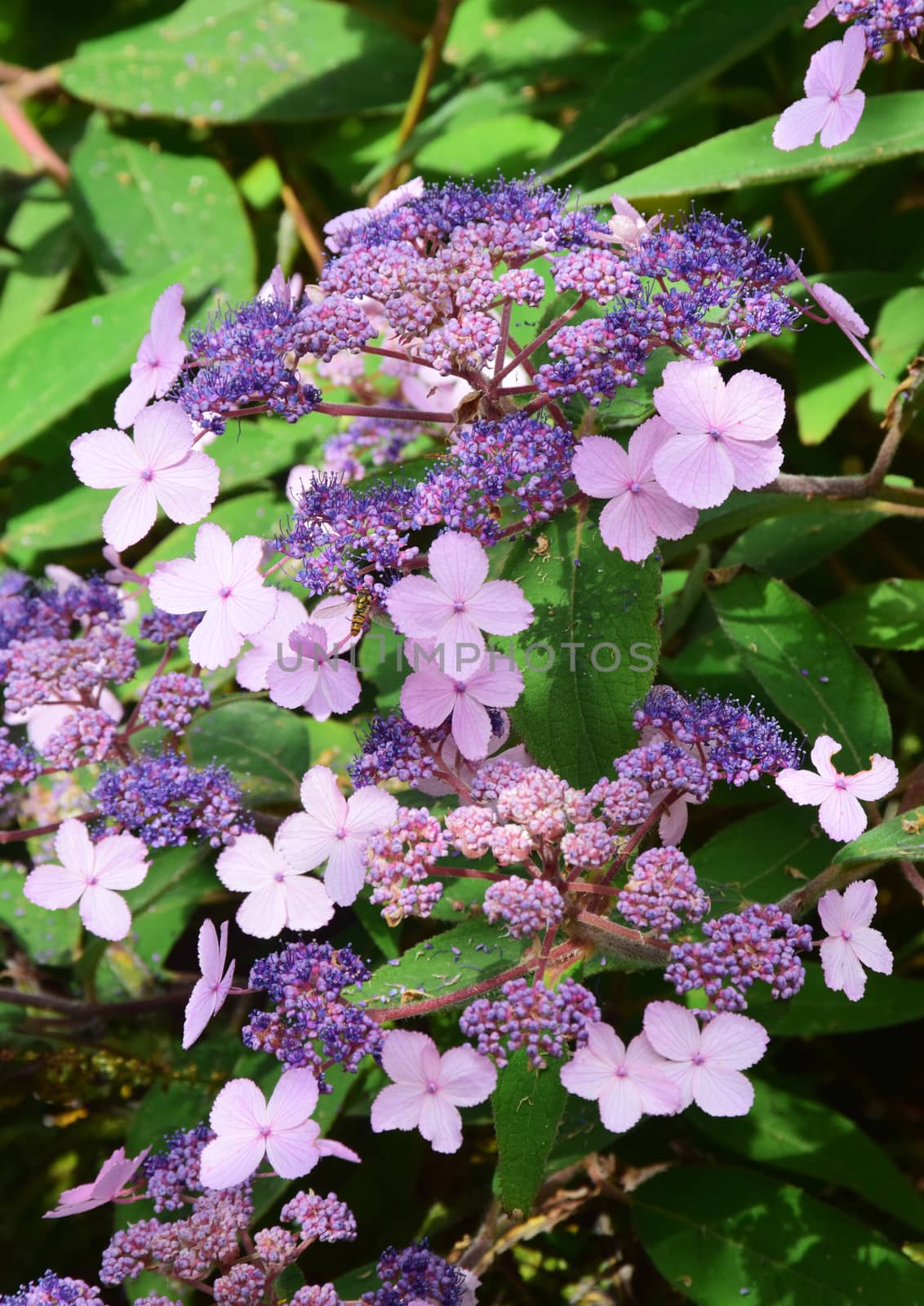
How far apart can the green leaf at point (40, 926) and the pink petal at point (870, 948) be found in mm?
1194

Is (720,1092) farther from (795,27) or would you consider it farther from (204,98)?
(204,98)

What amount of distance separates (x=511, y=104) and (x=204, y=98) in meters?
0.58

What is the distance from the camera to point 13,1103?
2.00 m

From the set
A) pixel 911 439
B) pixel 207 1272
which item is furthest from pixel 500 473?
pixel 911 439

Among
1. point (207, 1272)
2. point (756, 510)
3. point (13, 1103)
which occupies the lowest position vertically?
point (13, 1103)

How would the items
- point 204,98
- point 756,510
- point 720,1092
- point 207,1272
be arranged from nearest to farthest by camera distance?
1. point 720,1092
2. point 207,1272
3. point 756,510
4. point 204,98

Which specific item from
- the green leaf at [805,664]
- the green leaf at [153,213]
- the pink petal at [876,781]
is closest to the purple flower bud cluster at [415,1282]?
the pink petal at [876,781]

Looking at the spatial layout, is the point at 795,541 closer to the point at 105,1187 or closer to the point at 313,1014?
the point at 313,1014

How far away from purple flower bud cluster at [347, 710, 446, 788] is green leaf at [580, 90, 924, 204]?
2.53ft

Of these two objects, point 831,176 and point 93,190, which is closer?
point 831,176

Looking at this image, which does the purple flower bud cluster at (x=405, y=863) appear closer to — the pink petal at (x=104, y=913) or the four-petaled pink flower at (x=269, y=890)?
the four-petaled pink flower at (x=269, y=890)

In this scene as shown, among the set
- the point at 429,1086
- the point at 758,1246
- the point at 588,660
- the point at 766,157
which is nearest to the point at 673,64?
the point at 766,157

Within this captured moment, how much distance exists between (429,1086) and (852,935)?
42 centimetres

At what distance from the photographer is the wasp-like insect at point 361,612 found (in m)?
1.24
